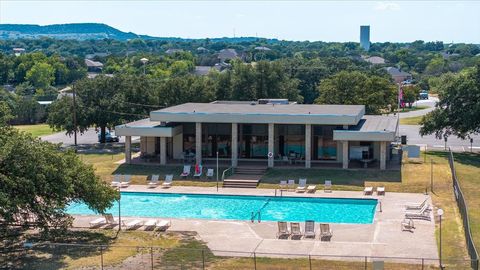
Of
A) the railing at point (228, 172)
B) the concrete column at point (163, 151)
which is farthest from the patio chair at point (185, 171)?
the concrete column at point (163, 151)

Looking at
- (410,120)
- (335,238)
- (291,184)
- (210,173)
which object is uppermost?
(410,120)

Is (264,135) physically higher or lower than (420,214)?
higher

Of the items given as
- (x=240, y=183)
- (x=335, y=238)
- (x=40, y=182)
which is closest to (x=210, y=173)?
(x=240, y=183)

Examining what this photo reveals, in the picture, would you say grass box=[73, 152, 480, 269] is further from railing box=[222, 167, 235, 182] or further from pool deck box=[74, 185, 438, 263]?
pool deck box=[74, 185, 438, 263]

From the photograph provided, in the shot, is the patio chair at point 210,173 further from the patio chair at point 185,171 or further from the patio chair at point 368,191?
the patio chair at point 368,191

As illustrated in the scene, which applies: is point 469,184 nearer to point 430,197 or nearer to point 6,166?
point 430,197

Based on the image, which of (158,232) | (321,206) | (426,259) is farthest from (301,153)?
(426,259)

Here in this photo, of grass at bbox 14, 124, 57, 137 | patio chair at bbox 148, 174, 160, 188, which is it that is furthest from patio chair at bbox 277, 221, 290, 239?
grass at bbox 14, 124, 57, 137

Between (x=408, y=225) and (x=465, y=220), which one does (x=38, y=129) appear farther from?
(x=465, y=220)
